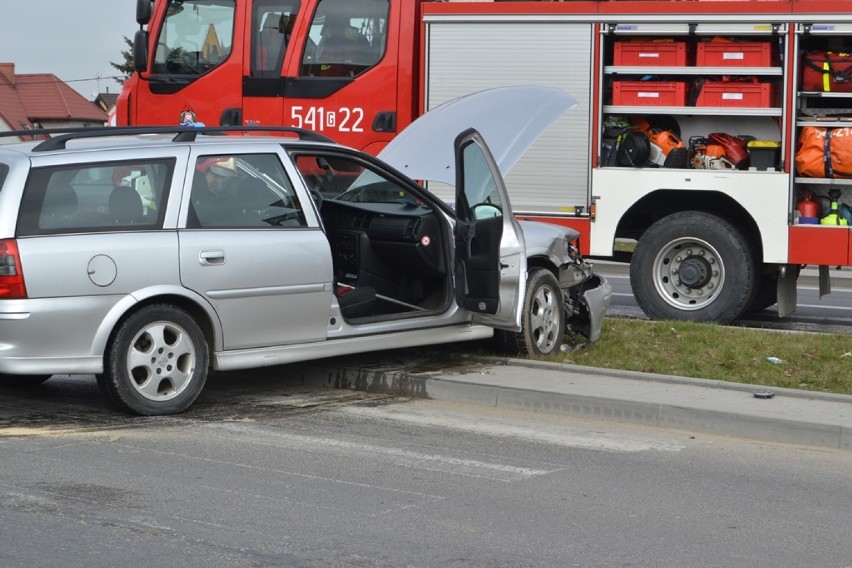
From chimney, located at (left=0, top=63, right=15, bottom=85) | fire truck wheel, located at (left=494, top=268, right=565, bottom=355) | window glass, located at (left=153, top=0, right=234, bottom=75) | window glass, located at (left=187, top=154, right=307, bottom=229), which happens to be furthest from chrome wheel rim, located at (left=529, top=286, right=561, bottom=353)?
chimney, located at (left=0, top=63, right=15, bottom=85)

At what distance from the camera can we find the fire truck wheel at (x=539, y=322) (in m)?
9.65

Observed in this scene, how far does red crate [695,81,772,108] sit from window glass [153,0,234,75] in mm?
4813

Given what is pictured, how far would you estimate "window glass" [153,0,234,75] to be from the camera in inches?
525

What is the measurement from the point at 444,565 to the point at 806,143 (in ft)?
25.3

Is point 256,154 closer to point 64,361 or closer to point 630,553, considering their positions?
point 64,361

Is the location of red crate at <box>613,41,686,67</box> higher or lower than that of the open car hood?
higher

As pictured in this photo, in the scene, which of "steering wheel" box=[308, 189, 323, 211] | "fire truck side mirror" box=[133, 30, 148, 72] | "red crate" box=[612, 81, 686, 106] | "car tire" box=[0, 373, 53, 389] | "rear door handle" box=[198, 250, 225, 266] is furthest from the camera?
"fire truck side mirror" box=[133, 30, 148, 72]

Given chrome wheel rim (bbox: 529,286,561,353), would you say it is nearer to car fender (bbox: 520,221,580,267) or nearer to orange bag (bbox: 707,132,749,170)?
car fender (bbox: 520,221,580,267)

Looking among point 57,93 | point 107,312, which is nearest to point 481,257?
point 107,312

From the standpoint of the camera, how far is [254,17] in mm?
13242

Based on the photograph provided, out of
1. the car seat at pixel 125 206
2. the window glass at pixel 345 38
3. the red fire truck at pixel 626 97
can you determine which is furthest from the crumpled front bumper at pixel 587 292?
the window glass at pixel 345 38

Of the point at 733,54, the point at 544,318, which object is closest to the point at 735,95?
the point at 733,54

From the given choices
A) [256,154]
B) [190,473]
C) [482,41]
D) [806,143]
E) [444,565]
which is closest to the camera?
[444,565]

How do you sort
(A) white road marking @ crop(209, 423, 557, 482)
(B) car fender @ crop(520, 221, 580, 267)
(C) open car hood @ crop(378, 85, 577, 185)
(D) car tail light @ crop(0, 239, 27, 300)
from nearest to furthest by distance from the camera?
1. (A) white road marking @ crop(209, 423, 557, 482)
2. (D) car tail light @ crop(0, 239, 27, 300)
3. (B) car fender @ crop(520, 221, 580, 267)
4. (C) open car hood @ crop(378, 85, 577, 185)
